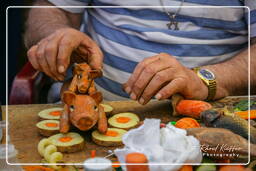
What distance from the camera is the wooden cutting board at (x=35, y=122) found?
3.32 feet

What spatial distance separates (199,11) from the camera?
147 cm

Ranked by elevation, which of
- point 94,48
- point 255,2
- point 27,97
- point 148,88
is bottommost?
point 27,97

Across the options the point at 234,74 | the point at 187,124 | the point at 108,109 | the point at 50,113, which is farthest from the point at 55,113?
the point at 234,74

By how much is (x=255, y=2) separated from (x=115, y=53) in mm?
517

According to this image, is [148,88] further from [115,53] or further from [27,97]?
[27,97]

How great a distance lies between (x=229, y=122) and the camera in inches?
40.4

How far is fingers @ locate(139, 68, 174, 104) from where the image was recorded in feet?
4.00

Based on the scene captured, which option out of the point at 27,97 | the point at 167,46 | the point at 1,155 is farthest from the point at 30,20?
the point at 1,155

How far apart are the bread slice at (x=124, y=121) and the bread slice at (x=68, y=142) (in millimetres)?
130

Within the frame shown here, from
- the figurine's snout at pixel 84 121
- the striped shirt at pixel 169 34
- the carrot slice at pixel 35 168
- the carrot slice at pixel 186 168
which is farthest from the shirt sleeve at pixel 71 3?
the carrot slice at pixel 186 168

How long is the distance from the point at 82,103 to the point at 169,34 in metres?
0.53

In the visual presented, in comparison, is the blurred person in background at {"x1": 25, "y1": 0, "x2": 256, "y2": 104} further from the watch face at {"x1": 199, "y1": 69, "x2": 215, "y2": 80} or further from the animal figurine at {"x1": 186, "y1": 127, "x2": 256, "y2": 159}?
the animal figurine at {"x1": 186, "y1": 127, "x2": 256, "y2": 159}

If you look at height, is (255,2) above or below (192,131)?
above

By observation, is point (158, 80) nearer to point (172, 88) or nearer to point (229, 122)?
point (172, 88)
